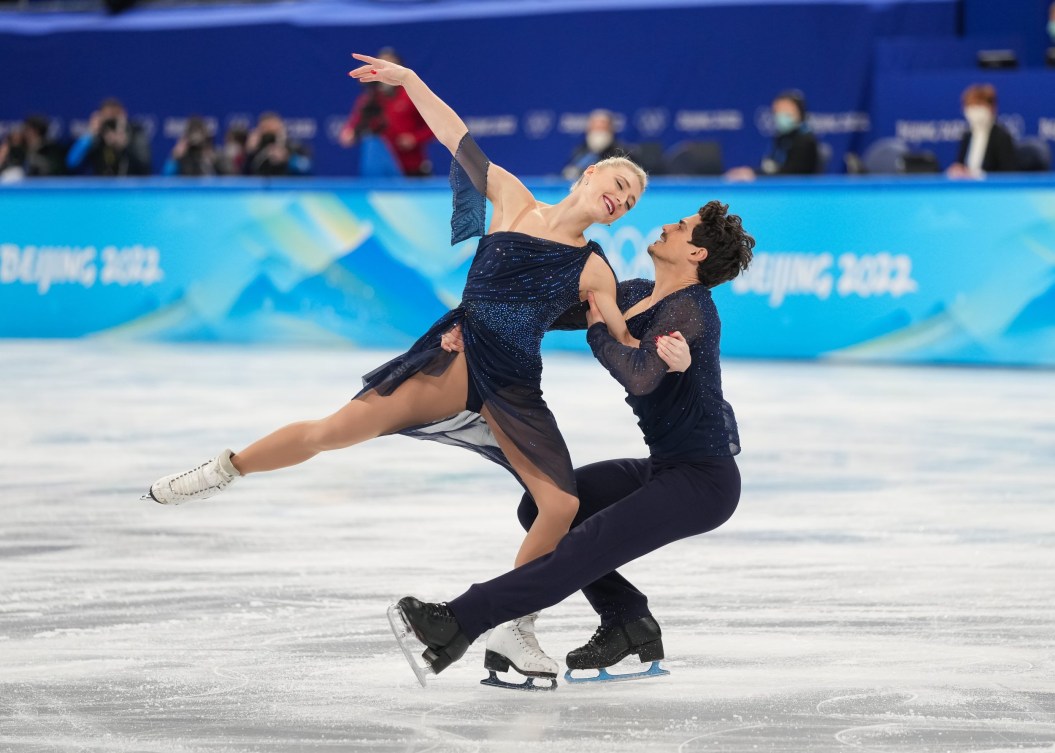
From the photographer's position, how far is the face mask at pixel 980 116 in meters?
12.2

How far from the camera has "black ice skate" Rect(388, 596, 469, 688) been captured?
3852 mm

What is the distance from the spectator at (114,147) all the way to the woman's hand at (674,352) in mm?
13353

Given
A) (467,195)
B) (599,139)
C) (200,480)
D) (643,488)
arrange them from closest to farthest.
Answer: (643,488) < (200,480) < (467,195) < (599,139)

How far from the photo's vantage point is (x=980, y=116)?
1226cm

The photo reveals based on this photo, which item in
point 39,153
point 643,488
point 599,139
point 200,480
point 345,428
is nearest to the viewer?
point 643,488

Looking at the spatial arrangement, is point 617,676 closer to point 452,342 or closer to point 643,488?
point 643,488

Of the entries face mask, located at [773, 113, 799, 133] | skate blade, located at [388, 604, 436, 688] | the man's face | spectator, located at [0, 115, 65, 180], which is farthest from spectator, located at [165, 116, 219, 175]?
skate blade, located at [388, 604, 436, 688]

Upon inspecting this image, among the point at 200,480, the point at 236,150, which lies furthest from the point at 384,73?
the point at 236,150

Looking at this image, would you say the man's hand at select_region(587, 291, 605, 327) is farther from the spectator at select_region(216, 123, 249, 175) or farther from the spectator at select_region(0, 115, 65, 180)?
the spectator at select_region(0, 115, 65, 180)

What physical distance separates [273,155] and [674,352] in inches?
481

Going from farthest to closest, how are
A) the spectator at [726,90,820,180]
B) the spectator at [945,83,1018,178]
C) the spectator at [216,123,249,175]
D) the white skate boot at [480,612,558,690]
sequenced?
1. the spectator at [216,123,249,175]
2. the spectator at [726,90,820,180]
3. the spectator at [945,83,1018,178]
4. the white skate boot at [480,612,558,690]

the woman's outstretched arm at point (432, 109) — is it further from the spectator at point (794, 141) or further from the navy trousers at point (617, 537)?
the spectator at point (794, 141)

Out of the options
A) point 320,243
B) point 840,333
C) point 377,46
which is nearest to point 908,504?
point 840,333

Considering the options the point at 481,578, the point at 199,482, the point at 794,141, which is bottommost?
the point at 481,578
